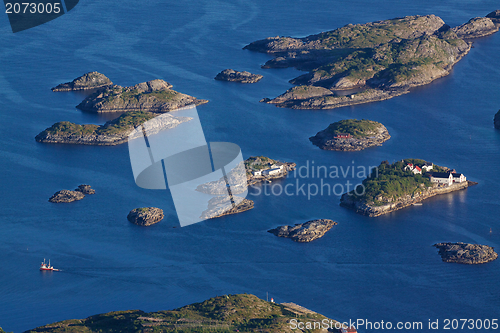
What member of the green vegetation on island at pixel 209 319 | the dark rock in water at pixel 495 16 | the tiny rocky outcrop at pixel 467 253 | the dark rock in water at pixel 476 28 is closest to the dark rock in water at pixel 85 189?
the green vegetation on island at pixel 209 319

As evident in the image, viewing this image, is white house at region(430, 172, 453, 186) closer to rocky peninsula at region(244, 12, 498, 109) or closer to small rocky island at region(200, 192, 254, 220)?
small rocky island at region(200, 192, 254, 220)

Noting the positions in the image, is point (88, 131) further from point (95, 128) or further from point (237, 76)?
point (237, 76)

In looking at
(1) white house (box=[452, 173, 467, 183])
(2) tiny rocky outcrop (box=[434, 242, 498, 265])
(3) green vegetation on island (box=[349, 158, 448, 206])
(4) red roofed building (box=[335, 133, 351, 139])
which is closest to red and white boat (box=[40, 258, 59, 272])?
(3) green vegetation on island (box=[349, 158, 448, 206])

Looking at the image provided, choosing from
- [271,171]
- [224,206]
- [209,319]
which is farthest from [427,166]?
[209,319]
